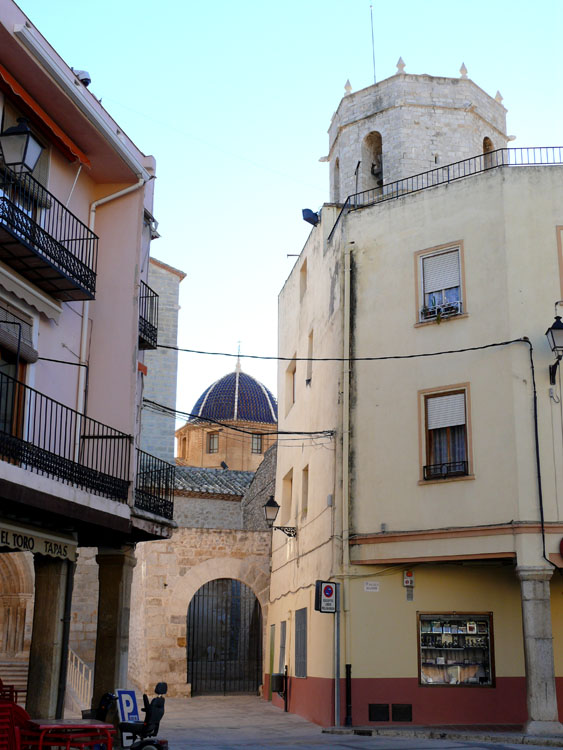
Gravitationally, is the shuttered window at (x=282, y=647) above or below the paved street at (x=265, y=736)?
above

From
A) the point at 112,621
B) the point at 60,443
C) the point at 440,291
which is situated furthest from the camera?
the point at 440,291

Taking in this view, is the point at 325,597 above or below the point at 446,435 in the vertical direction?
below

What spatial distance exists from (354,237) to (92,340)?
700cm

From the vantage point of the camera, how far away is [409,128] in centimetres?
2423

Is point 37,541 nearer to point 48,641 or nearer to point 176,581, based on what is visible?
point 48,641

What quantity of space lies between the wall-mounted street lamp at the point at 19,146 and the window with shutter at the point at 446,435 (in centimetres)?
866

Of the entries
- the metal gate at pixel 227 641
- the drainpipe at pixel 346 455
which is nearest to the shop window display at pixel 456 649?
the drainpipe at pixel 346 455

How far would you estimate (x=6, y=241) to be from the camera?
435 inches

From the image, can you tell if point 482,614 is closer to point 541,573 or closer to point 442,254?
point 541,573

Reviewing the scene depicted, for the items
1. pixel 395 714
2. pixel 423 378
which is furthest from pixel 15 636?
pixel 423 378

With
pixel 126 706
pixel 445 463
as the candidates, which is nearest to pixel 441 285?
pixel 445 463

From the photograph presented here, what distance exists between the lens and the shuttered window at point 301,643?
763 inches

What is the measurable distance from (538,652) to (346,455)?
5.05 m

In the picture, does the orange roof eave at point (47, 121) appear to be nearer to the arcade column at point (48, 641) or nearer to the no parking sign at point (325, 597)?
the arcade column at point (48, 641)
